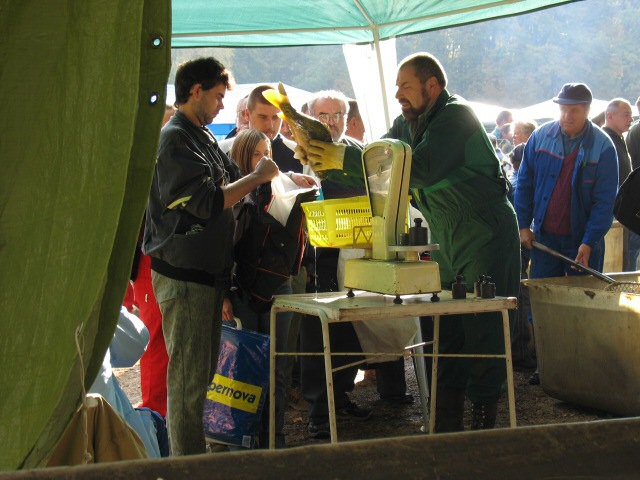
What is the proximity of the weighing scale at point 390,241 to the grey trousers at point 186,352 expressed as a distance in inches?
23.8

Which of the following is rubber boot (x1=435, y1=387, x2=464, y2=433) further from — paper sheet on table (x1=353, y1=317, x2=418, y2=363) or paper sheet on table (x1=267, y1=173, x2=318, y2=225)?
paper sheet on table (x1=267, y1=173, x2=318, y2=225)

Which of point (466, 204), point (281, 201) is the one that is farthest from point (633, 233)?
point (281, 201)

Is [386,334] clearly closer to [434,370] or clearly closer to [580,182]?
[434,370]

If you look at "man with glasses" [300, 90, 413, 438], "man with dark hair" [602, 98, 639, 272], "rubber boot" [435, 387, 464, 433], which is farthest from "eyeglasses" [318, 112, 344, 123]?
"man with dark hair" [602, 98, 639, 272]

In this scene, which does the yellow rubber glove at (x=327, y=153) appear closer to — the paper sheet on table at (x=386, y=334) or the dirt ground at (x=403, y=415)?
the paper sheet on table at (x=386, y=334)

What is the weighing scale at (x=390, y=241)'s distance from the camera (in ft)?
10.2

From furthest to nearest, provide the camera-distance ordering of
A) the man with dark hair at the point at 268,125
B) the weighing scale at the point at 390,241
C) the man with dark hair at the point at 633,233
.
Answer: the man with dark hair at the point at 633,233
the man with dark hair at the point at 268,125
the weighing scale at the point at 390,241

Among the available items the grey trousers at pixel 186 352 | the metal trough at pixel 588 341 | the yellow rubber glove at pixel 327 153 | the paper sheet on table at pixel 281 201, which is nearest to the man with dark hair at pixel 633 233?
the metal trough at pixel 588 341

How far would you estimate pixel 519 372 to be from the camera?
242 inches

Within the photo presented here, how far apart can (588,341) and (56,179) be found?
3803 mm

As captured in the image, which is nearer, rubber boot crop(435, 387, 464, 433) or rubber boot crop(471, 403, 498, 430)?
rubber boot crop(471, 403, 498, 430)

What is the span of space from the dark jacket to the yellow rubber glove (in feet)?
1.26

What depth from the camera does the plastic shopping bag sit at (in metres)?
3.92

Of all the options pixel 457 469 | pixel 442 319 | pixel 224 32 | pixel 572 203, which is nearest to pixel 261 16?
pixel 224 32
